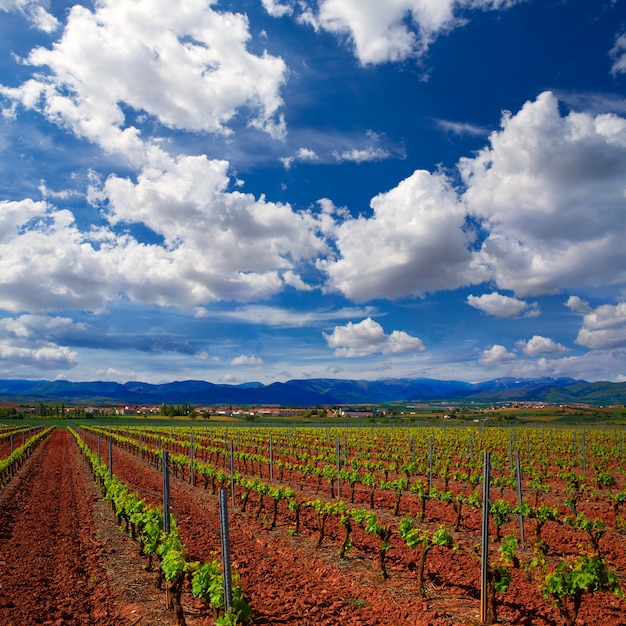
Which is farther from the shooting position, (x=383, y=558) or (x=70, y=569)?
(x=70, y=569)

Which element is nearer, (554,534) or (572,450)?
(554,534)

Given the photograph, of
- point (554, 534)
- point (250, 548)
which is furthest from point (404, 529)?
point (554, 534)

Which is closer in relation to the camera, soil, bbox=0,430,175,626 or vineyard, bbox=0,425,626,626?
vineyard, bbox=0,425,626,626

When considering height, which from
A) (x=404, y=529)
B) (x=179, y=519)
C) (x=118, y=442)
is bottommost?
(x=118, y=442)

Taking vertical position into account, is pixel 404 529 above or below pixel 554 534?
above

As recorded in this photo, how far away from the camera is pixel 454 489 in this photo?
63.1ft

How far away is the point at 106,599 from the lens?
8477 millimetres

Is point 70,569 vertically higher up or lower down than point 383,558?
lower down

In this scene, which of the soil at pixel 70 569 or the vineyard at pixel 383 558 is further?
the soil at pixel 70 569

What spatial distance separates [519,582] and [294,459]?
73.9 ft

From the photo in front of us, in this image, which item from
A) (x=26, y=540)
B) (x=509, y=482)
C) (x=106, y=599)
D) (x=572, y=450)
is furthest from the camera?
(x=572, y=450)

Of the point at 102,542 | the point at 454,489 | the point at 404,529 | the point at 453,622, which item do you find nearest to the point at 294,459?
the point at 454,489

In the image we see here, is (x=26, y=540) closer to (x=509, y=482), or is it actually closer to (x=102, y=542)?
(x=102, y=542)

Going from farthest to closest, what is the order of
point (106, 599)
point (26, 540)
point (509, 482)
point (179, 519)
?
point (509, 482), point (179, 519), point (26, 540), point (106, 599)
